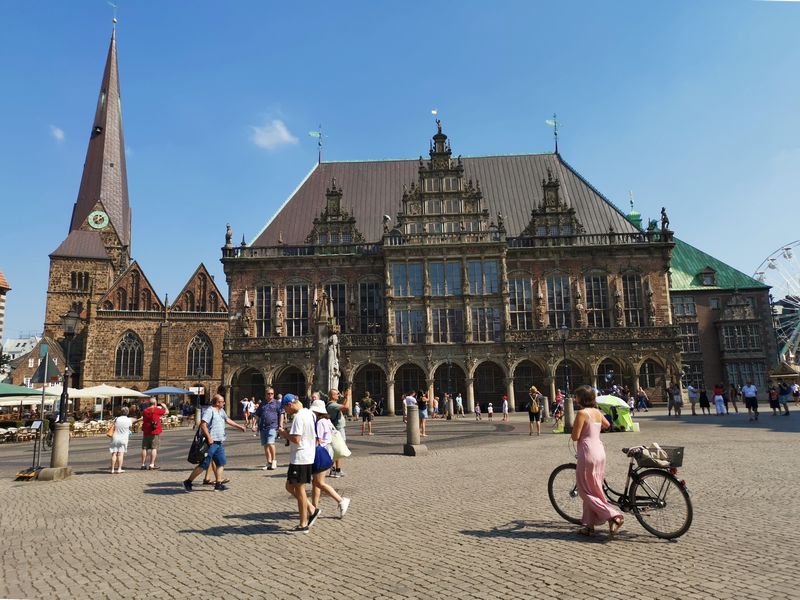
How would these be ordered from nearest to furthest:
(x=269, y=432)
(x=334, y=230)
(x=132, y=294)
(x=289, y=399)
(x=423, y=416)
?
1. (x=289, y=399)
2. (x=269, y=432)
3. (x=423, y=416)
4. (x=334, y=230)
5. (x=132, y=294)

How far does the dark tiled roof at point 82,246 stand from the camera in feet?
211

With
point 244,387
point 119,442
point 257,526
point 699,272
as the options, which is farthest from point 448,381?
point 257,526

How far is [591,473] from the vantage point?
6.32 meters

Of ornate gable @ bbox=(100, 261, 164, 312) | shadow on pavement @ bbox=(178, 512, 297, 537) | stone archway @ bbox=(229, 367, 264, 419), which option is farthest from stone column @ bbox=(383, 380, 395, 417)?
shadow on pavement @ bbox=(178, 512, 297, 537)

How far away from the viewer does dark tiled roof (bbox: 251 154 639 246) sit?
4416cm

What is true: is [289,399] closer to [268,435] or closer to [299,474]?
[299,474]

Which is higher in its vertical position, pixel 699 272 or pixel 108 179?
pixel 108 179

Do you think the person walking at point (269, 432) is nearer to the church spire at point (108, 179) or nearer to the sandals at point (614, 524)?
the sandals at point (614, 524)

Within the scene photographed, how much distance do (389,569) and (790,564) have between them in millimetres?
3809

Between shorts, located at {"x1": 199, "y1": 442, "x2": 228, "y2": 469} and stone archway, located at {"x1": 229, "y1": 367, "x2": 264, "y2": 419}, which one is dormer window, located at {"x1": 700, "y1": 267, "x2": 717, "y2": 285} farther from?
shorts, located at {"x1": 199, "y1": 442, "x2": 228, "y2": 469}

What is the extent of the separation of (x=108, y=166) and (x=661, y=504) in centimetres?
8307

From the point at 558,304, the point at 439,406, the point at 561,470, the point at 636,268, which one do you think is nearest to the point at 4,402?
the point at 439,406

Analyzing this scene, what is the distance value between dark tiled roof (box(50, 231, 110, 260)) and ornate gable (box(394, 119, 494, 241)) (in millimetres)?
43003

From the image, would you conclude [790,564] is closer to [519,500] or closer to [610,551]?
[610,551]
